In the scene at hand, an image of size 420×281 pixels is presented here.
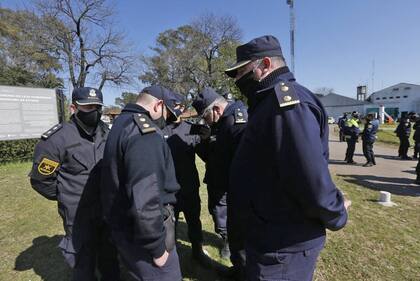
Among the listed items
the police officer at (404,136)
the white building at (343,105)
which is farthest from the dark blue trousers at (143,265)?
the white building at (343,105)

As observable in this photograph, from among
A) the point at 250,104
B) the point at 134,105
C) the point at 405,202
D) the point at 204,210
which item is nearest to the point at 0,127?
the point at 204,210

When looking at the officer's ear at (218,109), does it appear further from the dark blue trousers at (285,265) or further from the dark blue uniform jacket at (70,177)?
the dark blue trousers at (285,265)

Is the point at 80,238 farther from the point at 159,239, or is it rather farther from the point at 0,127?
the point at 0,127

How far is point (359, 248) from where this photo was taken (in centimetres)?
393

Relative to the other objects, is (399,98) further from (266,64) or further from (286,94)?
(286,94)

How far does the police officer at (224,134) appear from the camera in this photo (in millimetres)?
2773

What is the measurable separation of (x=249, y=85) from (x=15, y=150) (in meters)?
10.5

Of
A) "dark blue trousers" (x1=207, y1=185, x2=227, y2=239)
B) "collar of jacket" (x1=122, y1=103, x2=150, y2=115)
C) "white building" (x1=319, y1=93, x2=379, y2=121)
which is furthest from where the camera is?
"white building" (x1=319, y1=93, x2=379, y2=121)

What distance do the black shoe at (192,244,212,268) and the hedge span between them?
8803mm

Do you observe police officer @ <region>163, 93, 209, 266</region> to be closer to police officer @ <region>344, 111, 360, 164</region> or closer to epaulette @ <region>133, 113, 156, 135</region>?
epaulette @ <region>133, 113, 156, 135</region>

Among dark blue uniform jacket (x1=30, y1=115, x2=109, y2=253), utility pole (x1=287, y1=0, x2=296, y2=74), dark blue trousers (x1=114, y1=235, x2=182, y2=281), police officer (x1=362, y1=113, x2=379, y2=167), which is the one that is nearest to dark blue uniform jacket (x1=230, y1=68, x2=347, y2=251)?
dark blue trousers (x1=114, y1=235, x2=182, y2=281)

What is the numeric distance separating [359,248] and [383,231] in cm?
80

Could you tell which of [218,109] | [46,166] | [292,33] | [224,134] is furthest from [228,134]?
[292,33]

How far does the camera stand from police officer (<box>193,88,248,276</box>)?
277 cm
